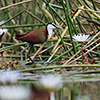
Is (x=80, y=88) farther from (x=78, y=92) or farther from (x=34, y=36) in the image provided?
(x=34, y=36)

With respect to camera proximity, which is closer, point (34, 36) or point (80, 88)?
point (80, 88)

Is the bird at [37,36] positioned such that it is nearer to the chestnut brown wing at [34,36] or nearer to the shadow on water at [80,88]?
the chestnut brown wing at [34,36]

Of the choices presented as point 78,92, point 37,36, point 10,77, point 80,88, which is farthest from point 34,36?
point 78,92

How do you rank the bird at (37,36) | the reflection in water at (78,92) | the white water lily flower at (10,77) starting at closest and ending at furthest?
the reflection in water at (78,92) < the white water lily flower at (10,77) < the bird at (37,36)

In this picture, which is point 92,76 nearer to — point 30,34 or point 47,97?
point 47,97

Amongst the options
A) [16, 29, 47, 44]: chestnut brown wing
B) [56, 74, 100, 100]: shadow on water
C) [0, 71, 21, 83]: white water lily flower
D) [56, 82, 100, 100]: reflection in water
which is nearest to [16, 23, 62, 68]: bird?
[16, 29, 47, 44]: chestnut brown wing

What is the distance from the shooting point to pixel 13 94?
1.21m

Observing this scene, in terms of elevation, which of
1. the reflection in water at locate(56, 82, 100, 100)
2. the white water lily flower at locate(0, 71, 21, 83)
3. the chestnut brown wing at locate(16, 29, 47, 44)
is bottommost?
the reflection in water at locate(56, 82, 100, 100)

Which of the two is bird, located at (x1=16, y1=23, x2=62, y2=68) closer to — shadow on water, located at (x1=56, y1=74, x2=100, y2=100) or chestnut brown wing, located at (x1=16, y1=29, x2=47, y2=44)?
chestnut brown wing, located at (x1=16, y1=29, x2=47, y2=44)

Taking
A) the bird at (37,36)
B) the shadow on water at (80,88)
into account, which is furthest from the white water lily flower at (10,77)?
the bird at (37,36)

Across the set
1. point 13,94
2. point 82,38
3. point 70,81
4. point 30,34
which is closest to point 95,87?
point 70,81

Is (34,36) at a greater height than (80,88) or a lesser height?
greater

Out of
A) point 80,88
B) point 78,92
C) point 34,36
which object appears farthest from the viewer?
point 34,36

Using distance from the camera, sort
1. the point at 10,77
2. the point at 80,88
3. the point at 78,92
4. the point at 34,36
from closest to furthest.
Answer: the point at 78,92 → the point at 80,88 → the point at 10,77 → the point at 34,36
